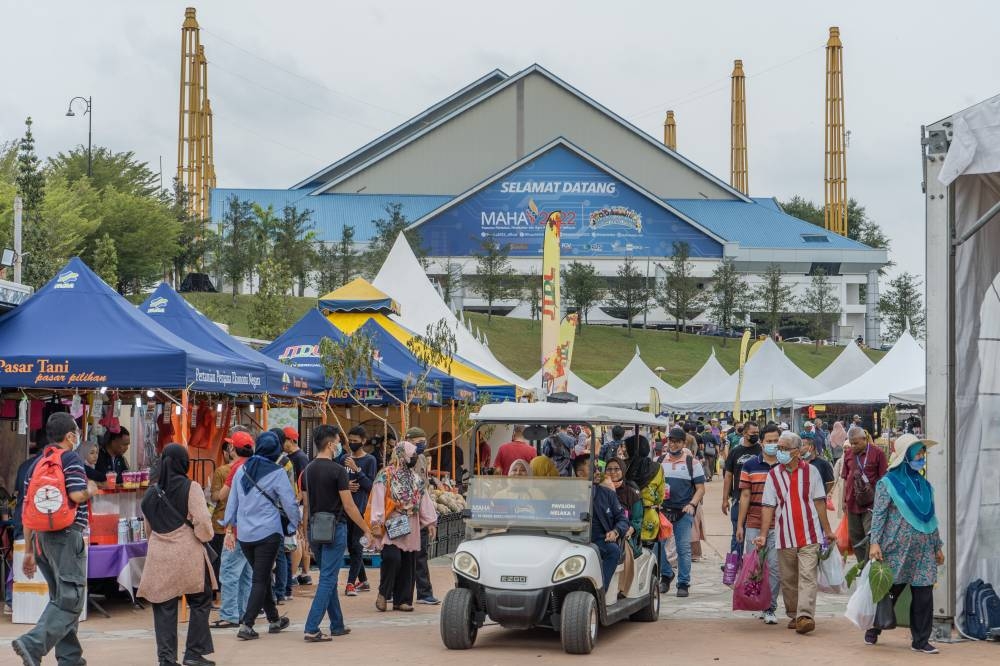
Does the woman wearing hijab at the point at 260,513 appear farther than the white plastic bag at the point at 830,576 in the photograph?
No

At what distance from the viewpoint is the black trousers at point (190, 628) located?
348 inches

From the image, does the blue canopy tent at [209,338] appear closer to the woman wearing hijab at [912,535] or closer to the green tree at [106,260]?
the woman wearing hijab at [912,535]

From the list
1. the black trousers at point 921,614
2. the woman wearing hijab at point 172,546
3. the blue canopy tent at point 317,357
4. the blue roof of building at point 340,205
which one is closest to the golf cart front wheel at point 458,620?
the woman wearing hijab at point 172,546

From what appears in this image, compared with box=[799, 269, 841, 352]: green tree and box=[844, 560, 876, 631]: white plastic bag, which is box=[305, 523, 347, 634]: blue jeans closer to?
box=[844, 560, 876, 631]: white plastic bag

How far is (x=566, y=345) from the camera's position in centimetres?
2417

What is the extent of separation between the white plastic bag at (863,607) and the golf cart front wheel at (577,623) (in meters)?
2.06

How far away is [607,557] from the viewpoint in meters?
10.2

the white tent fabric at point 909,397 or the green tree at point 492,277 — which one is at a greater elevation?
the green tree at point 492,277

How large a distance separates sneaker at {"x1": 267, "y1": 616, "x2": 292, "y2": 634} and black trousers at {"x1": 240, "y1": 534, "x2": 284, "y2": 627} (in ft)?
1.28

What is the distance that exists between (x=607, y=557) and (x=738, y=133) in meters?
96.8

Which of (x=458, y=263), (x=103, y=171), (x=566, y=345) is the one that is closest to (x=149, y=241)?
(x=103, y=171)

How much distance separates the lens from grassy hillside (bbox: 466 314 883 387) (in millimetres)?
66438

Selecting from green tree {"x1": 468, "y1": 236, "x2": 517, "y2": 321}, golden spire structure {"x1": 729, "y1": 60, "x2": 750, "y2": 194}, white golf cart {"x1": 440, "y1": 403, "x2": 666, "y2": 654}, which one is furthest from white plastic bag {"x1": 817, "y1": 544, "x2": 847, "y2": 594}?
golden spire structure {"x1": 729, "y1": 60, "x2": 750, "y2": 194}

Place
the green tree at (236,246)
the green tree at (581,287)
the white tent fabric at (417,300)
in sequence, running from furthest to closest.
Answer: the green tree at (581,287) < the green tree at (236,246) < the white tent fabric at (417,300)
